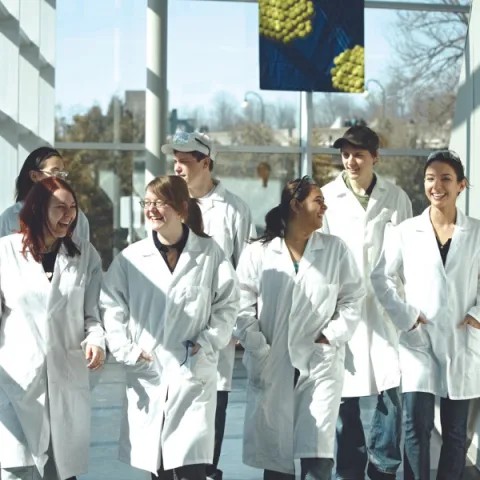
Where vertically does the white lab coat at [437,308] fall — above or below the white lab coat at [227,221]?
below

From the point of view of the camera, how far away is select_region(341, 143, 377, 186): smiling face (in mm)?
5938

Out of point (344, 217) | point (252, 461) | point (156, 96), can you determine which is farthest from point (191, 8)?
point (252, 461)

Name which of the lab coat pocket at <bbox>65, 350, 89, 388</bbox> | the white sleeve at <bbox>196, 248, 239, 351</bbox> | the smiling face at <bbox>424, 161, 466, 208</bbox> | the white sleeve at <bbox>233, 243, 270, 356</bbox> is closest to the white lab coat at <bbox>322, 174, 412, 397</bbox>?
the smiling face at <bbox>424, 161, 466, 208</bbox>

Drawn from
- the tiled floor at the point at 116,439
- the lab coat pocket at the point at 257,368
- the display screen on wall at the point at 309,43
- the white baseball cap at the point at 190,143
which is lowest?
the tiled floor at the point at 116,439

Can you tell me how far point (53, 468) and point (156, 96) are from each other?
16.4ft

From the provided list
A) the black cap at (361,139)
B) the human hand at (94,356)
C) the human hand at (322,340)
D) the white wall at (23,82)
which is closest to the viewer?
the human hand at (94,356)

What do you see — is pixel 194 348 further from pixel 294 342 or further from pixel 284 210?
pixel 284 210

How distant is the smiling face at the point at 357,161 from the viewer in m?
5.94

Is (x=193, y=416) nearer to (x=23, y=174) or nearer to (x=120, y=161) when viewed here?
(x=23, y=174)

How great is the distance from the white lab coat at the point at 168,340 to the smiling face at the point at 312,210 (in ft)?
1.73

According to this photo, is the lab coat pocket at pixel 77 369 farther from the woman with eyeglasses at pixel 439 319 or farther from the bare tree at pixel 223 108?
the bare tree at pixel 223 108

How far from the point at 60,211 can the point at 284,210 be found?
3.79 feet

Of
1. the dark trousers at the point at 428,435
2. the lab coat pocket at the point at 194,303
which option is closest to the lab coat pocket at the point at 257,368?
the lab coat pocket at the point at 194,303

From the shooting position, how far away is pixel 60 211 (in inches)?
190
